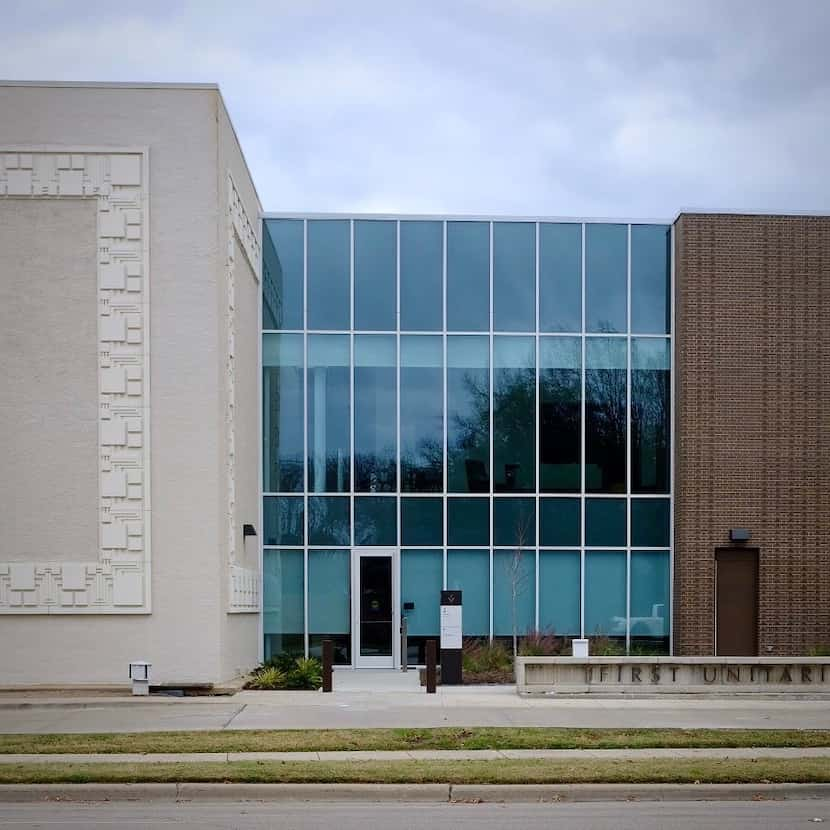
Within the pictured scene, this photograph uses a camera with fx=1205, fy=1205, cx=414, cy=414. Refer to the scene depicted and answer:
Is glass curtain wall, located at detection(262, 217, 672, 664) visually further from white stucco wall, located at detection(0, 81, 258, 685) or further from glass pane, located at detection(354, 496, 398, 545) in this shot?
white stucco wall, located at detection(0, 81, 258, 685)

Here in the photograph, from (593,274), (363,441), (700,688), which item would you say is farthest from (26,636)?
(593,274)

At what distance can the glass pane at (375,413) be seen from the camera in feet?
86.6

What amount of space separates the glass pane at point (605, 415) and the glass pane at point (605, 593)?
5.00 feet

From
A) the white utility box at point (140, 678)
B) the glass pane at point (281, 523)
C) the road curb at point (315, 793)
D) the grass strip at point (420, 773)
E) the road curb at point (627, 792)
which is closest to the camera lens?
the road curb at point (315, 793)

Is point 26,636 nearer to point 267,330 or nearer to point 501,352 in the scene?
A: point 267,330

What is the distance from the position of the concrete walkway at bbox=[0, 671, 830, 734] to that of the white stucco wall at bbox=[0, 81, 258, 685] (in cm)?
167

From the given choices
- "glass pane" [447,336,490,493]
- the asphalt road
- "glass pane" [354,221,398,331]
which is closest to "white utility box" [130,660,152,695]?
the asphalt road

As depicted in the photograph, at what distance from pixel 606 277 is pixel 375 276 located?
17.0 feet

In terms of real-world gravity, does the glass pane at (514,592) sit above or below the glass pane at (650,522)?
below

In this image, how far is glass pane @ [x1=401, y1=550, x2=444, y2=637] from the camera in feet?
85.8

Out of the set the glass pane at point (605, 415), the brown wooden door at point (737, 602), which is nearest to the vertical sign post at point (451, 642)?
the glass pane at point (605, 415)

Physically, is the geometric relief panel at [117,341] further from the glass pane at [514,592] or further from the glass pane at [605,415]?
the glass pane at [605,415]

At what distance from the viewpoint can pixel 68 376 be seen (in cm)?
1986

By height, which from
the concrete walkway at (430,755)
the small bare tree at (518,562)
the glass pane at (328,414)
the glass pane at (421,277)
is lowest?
the concrete walkway at (430,755)
